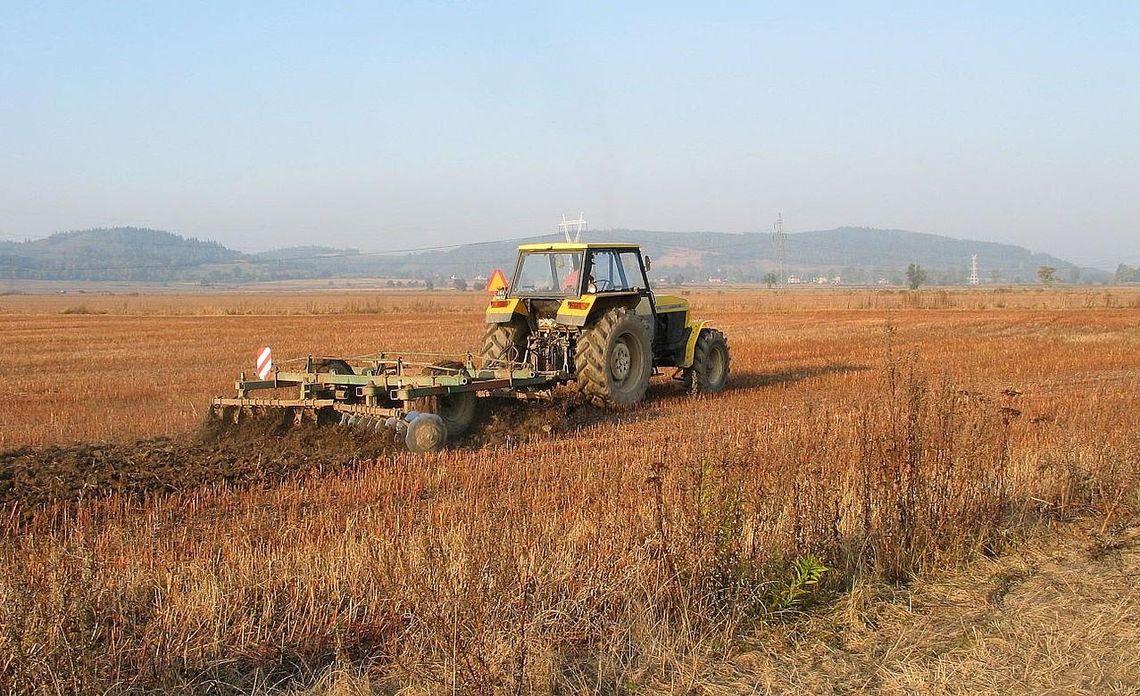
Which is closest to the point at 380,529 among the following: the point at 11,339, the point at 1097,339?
the point at 1097,339

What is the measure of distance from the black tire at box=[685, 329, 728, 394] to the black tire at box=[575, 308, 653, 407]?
124 centimetres

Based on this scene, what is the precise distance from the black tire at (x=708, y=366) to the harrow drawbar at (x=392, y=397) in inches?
117

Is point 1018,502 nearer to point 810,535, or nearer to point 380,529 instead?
point 810,535

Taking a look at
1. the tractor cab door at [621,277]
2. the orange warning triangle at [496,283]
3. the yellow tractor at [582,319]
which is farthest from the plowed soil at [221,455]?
the orange warning triangle at [496,283]

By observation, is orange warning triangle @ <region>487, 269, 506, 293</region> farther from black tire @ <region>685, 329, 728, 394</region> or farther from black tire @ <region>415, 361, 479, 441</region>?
black tire @ <region>415, 361, 479, 441</region>

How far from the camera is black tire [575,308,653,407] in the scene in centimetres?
1129

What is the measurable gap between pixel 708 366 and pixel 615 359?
2272 mm

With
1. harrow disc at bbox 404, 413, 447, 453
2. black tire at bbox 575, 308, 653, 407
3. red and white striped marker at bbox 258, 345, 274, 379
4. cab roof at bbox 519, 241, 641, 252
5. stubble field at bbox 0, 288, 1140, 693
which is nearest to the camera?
stubble field at bbox 0, 288, 1140, 693

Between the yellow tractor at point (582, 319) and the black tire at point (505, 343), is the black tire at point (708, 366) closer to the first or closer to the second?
the yellow tractor at point (582, 319)

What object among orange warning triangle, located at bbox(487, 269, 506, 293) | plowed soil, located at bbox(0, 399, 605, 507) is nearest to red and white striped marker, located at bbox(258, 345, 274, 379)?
plowed soil, located at bbox(0, 399, 605, 507)

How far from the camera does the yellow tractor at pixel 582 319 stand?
11.4 meters

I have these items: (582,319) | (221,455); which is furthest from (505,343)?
(221,455)

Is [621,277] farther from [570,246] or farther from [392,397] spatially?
[392,397]

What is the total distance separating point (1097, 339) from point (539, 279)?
15.8 meters
